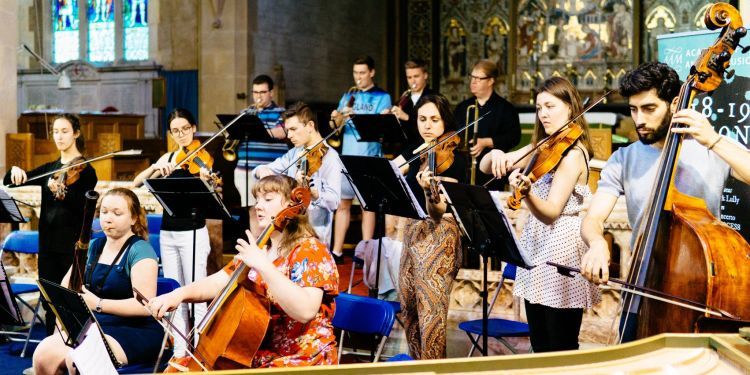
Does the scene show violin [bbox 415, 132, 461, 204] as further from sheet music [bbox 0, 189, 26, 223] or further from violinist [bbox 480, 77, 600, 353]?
sheet music [bbox 0, 189, 26, 223]

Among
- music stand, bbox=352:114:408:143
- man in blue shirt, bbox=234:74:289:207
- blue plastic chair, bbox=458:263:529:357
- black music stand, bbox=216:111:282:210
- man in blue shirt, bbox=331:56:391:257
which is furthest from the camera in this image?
man in blue shirt, bbox=234:74:289:207

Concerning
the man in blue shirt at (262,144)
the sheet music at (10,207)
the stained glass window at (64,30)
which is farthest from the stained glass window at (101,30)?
the sheet music at (10,207)

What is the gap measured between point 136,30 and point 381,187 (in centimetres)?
1195

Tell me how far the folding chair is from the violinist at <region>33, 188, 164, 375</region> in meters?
0.80

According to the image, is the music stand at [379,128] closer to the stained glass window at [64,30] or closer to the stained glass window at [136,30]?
the stained glass window at [136,30]

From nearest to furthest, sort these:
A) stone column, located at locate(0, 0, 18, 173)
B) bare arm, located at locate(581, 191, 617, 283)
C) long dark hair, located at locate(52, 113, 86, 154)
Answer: bare arm, located at locate(581, 191, 617, 283) → long dark hair, located at locate(52, 113, 86, 154) → stone column, located at locate(0, 0, 18, 173)

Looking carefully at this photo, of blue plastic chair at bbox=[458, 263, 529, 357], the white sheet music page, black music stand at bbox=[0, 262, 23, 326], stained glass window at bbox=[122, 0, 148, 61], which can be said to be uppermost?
stained glass window at bbox=[122, 0, 148, 61]

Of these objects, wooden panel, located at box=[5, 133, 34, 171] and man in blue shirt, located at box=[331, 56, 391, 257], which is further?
wooden panel, located at box=[5, 133, 34, 171]

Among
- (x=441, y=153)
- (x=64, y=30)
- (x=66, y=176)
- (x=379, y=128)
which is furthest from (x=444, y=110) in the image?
(x=64, y=30)

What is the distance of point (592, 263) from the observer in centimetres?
286

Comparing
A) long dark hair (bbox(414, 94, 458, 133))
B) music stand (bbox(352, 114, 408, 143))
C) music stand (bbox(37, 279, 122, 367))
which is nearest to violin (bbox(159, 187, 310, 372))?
music stand (bbox(37, 279, 122, 367))

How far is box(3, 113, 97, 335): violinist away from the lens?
540 centimetres

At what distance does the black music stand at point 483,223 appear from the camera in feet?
10.8

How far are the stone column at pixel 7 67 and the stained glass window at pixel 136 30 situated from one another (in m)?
7.17
